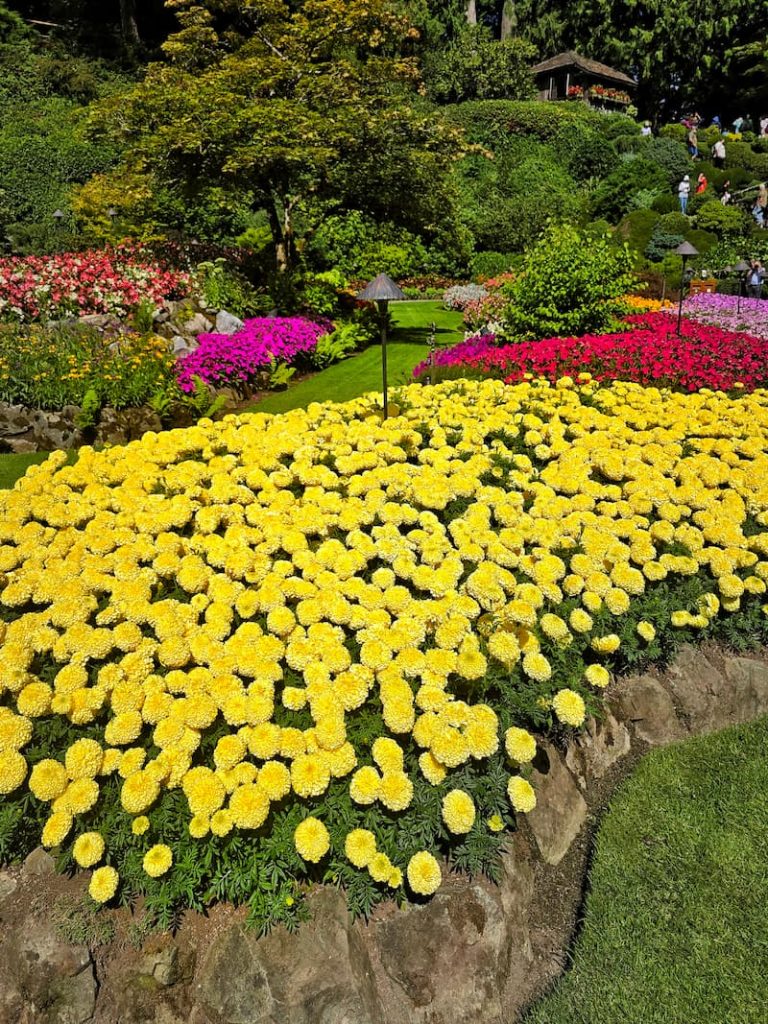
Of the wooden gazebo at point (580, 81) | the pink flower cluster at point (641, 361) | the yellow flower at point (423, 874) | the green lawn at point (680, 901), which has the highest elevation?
the wooden gazebo at point (580, 81)

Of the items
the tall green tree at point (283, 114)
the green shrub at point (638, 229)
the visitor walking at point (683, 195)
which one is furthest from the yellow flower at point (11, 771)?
the visitor walking at point (683, 195)

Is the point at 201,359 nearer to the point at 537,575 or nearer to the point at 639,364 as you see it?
the point at 639,364

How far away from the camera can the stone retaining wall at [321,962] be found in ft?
7.11

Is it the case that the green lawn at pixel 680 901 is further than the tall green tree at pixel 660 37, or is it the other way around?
the tall green tree at pixel 660 37

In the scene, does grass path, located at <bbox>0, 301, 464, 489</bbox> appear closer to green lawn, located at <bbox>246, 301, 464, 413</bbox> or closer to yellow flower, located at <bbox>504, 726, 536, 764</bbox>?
green lawn, located at <bbox>246, 301, 464, 413</bbox>

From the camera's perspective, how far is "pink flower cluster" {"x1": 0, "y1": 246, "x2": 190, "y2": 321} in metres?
9.60

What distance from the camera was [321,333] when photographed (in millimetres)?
12242

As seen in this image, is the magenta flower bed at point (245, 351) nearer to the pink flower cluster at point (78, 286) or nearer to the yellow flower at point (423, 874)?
the pink flower cluster at point (78, 286)

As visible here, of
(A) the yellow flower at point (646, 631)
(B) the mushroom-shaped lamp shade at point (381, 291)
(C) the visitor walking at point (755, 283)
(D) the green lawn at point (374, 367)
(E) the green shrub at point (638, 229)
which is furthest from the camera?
(E) the green shrub at point (638, 229)

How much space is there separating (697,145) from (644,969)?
40.1m

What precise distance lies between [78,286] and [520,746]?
1037 cm

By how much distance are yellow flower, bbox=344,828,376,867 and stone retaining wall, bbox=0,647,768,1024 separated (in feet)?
0.69

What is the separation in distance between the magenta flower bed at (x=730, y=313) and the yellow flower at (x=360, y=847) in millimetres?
12947

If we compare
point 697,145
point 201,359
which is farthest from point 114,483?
point 697,145
